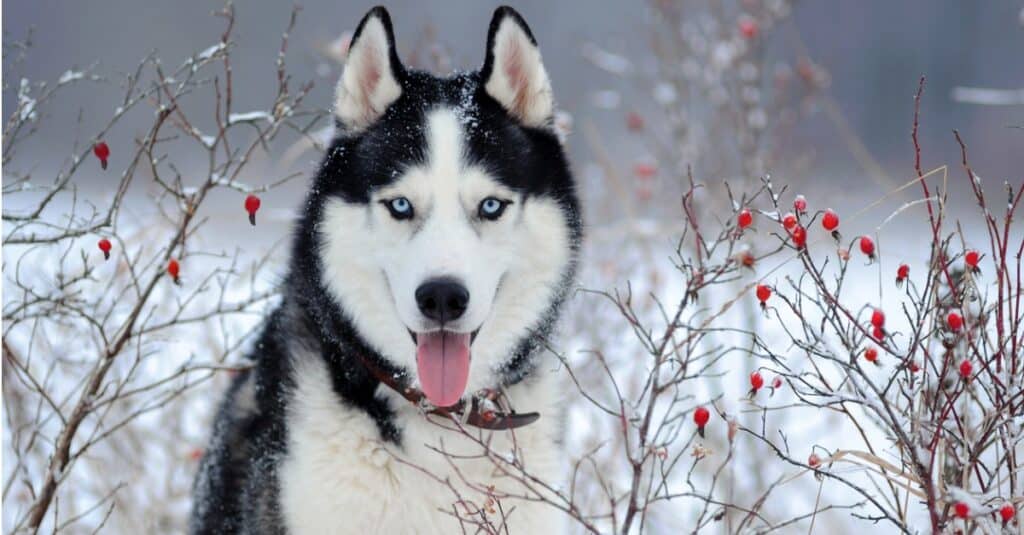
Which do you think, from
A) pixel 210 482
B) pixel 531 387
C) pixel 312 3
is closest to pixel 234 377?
pixel 210 482

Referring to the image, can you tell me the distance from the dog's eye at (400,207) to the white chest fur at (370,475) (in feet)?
1.64

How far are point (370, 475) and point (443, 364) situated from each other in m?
0.35

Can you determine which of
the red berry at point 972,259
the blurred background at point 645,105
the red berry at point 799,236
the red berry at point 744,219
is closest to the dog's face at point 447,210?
the blurred background at point 645,105

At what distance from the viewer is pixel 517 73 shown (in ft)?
9.41

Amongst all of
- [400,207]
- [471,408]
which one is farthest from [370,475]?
[400,207]

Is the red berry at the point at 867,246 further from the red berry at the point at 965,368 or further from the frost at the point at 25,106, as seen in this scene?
the frost at the point at 25,106

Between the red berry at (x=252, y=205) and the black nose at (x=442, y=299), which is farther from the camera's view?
the red berry at (x=252, y=205)

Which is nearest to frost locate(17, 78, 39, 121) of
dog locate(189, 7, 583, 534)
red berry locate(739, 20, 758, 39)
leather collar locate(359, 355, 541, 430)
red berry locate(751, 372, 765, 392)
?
dog locate(189, 7, 583, 534)

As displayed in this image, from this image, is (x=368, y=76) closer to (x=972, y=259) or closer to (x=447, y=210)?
(x=447, y=210)

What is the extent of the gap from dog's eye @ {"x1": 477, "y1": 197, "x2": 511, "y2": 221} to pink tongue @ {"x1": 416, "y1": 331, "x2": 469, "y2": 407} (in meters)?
0.32

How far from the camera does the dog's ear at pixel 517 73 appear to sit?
2.77 meters

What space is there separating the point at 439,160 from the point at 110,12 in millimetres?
25906

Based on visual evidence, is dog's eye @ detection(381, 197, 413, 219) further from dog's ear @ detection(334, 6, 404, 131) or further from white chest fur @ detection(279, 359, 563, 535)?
white chest fur @ detection(279, 359, 563, 535)

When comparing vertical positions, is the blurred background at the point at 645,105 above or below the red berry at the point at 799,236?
above
